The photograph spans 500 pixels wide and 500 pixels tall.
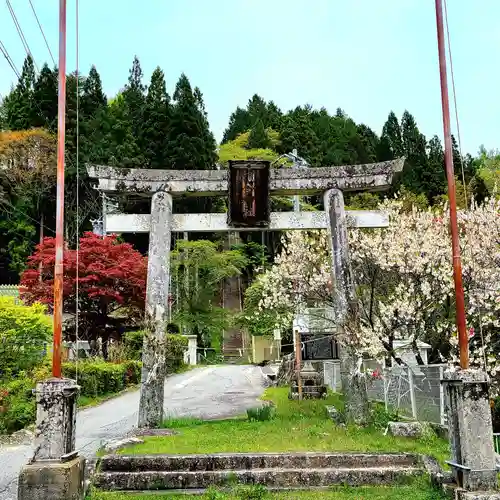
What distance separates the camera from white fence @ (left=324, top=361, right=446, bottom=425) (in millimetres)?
9320

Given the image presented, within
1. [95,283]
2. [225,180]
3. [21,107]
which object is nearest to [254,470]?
[225,180]

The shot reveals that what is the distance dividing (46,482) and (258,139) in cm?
3849

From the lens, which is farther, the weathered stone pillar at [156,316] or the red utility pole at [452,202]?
the weathered stone pillar at [156,316]

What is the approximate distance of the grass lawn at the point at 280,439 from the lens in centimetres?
759

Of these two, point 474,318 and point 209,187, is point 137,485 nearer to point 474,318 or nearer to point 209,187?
point 209,187

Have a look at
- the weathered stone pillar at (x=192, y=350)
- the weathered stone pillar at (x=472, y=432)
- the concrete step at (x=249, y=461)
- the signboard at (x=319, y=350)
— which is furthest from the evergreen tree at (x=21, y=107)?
the weathered stone pillar at (x=472, y=432)

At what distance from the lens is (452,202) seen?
6.32m

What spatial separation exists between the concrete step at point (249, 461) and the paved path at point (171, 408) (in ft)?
4.84

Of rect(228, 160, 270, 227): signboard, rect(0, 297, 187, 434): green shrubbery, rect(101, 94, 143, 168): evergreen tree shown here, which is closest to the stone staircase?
rect(0, 297, 187, 434): green shrubbery

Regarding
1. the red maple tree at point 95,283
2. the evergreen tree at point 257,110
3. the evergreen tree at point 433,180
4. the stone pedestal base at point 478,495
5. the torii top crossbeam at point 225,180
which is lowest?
the stone pedestal base at point 478,495

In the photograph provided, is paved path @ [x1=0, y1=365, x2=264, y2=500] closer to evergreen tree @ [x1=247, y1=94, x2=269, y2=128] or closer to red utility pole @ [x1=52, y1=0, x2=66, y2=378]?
red utility pole @ [x1=52, y1=0, x2=66, y2=378]

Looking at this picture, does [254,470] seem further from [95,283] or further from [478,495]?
[95,283]

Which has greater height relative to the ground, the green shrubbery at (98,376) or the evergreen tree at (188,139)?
the evergreen tree at (188,139)

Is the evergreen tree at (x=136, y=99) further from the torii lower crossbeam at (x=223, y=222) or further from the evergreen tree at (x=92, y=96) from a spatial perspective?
the torii lower crossbeam at (x=223, y=222)
